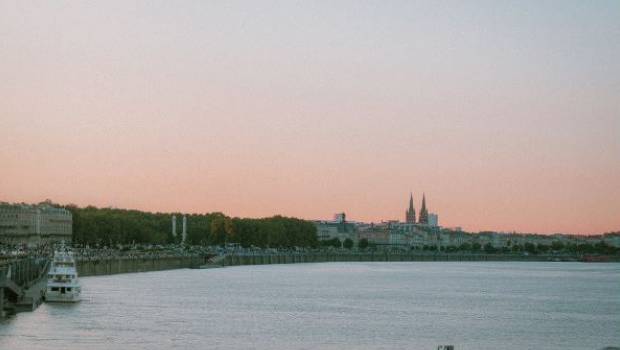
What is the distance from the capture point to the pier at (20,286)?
2552 inches

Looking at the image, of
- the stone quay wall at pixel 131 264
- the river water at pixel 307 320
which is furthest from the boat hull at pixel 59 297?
the stone quay wall at pixel 131 264

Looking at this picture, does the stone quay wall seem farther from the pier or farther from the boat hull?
the boat hull

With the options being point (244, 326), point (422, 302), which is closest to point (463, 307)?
point (422, 302)

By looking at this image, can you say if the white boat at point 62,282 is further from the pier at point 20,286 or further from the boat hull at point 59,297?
the pier at point 20,286

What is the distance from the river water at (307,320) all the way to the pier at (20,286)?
94 cm

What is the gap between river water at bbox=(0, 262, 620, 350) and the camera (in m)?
59.5

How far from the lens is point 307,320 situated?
73.9m

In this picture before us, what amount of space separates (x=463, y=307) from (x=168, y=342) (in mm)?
36945

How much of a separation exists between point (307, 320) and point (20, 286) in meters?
18.5

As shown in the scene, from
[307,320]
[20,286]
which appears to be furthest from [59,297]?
[307,320]

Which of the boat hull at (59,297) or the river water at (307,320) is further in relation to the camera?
the boat hull at (59,297)

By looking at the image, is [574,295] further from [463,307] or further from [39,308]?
[39,308]

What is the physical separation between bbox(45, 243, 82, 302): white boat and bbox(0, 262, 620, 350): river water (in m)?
1.29

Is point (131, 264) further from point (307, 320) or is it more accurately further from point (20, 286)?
point (307, 320)
